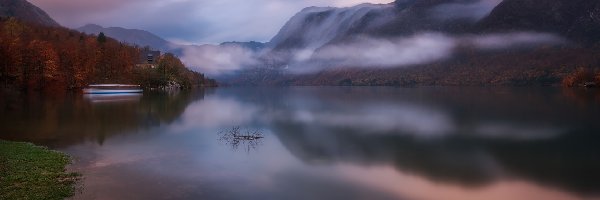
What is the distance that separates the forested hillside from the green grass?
84.5 m

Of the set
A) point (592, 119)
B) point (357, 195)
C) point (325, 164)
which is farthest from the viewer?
point (592, 119)

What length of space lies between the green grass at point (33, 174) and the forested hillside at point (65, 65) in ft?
277

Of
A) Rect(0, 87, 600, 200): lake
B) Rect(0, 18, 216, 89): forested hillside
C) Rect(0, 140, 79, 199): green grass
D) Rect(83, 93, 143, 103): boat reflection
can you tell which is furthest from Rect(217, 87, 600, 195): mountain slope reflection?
Rect(0, 18, 216, 89): forested hillside

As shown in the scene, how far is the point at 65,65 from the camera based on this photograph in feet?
440

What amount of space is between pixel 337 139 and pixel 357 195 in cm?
1736

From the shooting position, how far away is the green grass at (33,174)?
17422 millimetres

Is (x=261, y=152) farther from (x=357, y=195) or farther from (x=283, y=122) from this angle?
(x=283, y=122)

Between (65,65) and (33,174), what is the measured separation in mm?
127014

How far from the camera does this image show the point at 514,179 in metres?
22.7

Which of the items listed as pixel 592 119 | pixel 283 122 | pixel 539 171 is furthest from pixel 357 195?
pixel 592 119

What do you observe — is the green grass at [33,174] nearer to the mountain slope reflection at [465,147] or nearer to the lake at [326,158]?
the lake at [326,158]

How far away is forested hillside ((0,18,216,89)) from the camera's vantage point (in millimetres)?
113688

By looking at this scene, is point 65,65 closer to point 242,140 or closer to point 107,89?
point 107,89

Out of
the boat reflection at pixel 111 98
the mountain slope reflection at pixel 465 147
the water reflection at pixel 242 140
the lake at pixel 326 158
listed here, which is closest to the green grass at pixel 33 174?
the lake at pixel 326 158
